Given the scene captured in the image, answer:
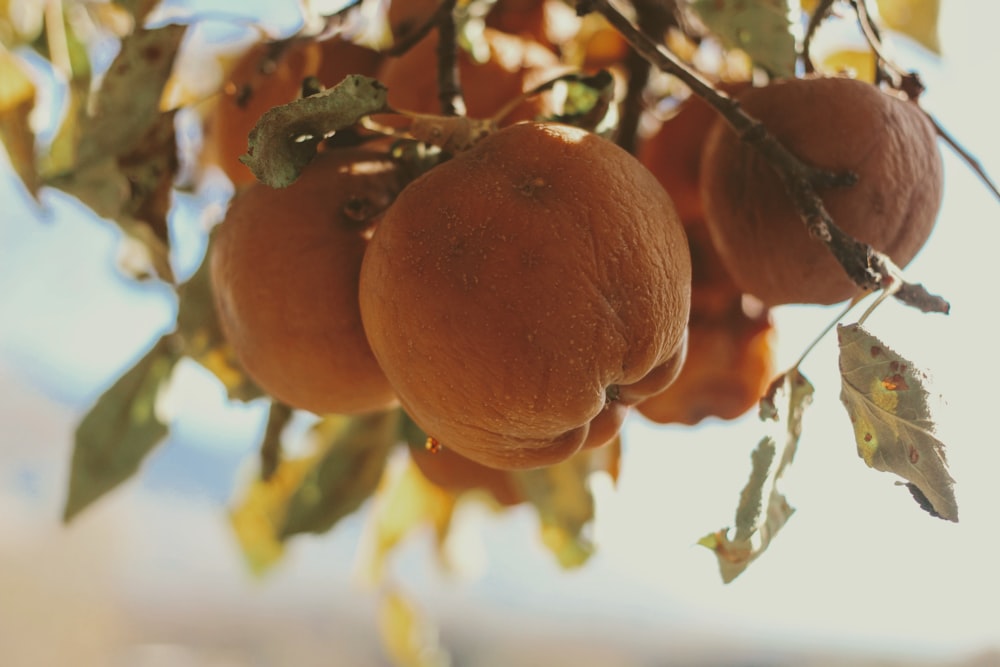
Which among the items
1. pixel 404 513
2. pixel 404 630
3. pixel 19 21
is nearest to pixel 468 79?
pixel 19 21

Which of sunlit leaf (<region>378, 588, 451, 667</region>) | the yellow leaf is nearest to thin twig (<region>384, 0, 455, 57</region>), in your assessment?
the yellow leaf

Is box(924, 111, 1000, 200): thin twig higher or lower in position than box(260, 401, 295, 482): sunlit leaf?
higher

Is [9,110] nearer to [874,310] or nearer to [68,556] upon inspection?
[874,310]

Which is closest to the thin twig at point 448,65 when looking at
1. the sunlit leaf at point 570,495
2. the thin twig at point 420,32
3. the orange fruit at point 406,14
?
the thin twig at point 420,32

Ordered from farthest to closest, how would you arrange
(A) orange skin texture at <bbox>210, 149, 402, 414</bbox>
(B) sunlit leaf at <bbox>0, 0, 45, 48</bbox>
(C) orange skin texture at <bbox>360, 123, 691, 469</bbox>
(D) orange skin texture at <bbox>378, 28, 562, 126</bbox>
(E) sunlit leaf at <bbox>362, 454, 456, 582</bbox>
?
(E) sunlit leaf at <bbox>362, 454, 456, 582</bbox> < (B) sunlit leaf at <bbox>0, 0, 45, 48</bbox> < (D) orange skin texture at <bbox>378, 28, 562, 126</bbox> < (A) orange skin texture at <bbox>210, 149, 402, 414</bbox> < (C) orange skin texture at <bbox>360, 123, 691, 469</bbox>

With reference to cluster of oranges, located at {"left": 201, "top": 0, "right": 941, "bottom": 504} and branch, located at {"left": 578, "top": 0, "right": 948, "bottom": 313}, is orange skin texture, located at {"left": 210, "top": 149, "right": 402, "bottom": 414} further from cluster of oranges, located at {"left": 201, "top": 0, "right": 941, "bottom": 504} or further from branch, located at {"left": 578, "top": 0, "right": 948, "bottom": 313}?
branch, located at {"left": 578, "top": 0, "right": 948, "bottom": 313}

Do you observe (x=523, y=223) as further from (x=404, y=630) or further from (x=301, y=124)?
(x=404, y=630)
